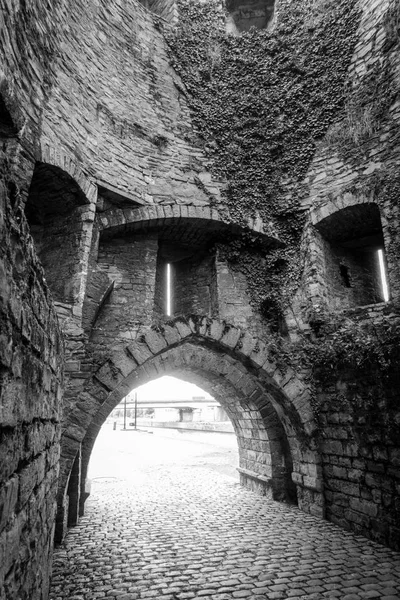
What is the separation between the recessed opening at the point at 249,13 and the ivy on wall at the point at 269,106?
2904 millimetres

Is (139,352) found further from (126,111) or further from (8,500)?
(126,111)

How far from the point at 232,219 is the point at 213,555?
5.52m

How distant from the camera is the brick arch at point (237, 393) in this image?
17.8 feet

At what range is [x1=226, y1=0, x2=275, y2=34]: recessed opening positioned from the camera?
1129 centimetres

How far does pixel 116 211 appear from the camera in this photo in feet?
22.6

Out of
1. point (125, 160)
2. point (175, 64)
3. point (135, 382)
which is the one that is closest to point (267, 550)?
point (135, 382)

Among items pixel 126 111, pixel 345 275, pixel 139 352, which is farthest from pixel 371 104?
pixel 139 352

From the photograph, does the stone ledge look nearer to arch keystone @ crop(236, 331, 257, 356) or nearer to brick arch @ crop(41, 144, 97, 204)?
arch keystone @ crop(236, 331, 257, 356)

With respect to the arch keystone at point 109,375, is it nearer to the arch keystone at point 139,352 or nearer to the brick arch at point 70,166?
the arch keystone at point 139,352

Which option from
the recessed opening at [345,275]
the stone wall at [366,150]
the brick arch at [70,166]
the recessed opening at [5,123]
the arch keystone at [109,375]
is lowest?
the arch keystone at [109,375]

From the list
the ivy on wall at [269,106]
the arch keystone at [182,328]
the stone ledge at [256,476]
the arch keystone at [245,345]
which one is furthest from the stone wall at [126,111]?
the stone ledge at [256,476]

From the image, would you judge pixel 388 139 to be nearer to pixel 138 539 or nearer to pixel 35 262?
pixel 35 262

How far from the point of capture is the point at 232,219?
7582 millimetres

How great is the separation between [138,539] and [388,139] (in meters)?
7.46
